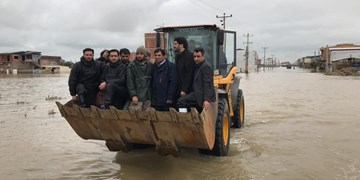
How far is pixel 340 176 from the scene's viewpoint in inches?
228

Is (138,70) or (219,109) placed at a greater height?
(138,70)

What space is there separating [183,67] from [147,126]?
121cm

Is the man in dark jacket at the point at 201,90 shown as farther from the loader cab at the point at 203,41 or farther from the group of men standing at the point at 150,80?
the loader cab at the point at 203,41

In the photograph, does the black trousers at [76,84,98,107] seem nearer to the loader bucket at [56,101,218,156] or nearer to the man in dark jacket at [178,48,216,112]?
the loader bucket at [56,101,218,156]

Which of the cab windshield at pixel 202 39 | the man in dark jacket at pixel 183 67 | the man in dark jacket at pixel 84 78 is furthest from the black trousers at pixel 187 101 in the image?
the cab windshield at pixel 202 39

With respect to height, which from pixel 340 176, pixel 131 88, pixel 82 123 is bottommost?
pixel 340 176

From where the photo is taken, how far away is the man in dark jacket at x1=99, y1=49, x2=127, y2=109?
6.01 m

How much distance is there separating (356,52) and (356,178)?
206 ft

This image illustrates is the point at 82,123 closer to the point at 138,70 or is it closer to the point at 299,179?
the point at 138,70

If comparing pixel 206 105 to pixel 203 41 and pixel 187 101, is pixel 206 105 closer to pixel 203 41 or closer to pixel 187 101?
pixel 187 101

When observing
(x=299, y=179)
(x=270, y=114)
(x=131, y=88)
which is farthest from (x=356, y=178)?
(x=270, y=114)

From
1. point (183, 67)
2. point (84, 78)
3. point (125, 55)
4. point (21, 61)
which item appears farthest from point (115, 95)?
point (21, 61)

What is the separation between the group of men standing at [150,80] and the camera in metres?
5.86

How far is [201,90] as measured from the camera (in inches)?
229
